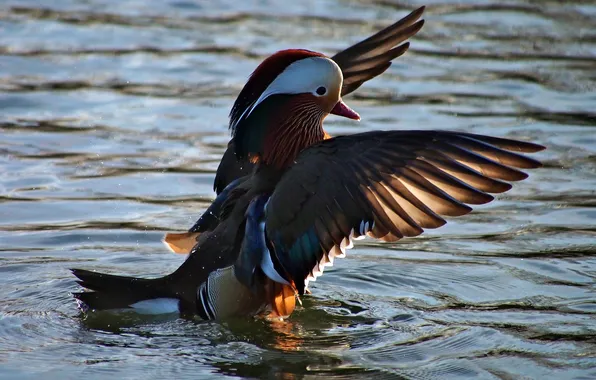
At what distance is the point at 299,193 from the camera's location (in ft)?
18.0

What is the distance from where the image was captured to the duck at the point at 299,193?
5363 millimetres

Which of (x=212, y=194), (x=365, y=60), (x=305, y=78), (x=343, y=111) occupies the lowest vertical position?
(x=212, y=194)

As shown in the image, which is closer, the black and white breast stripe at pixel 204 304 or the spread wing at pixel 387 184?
the spread wing at pixel 387 184

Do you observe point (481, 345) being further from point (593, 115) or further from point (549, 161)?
point (593, 115)

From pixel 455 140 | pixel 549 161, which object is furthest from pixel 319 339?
pixel 549 161

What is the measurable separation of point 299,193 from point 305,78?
2.33 feet

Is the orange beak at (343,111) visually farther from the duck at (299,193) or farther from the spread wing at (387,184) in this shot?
the spread wing at (387,184)

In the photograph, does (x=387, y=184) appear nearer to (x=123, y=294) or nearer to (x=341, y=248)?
(x=341, y=248)

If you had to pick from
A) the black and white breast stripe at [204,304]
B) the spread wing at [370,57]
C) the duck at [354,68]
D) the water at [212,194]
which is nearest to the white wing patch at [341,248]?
the water at [212,194]

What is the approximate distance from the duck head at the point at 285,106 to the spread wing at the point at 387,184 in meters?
0.54

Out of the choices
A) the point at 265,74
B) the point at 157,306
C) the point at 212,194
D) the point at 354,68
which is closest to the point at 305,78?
the point at 265,74

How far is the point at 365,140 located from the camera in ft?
17.8

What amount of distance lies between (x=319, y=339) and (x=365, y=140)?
1058 millimetres

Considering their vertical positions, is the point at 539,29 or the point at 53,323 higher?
the point at 539,29
